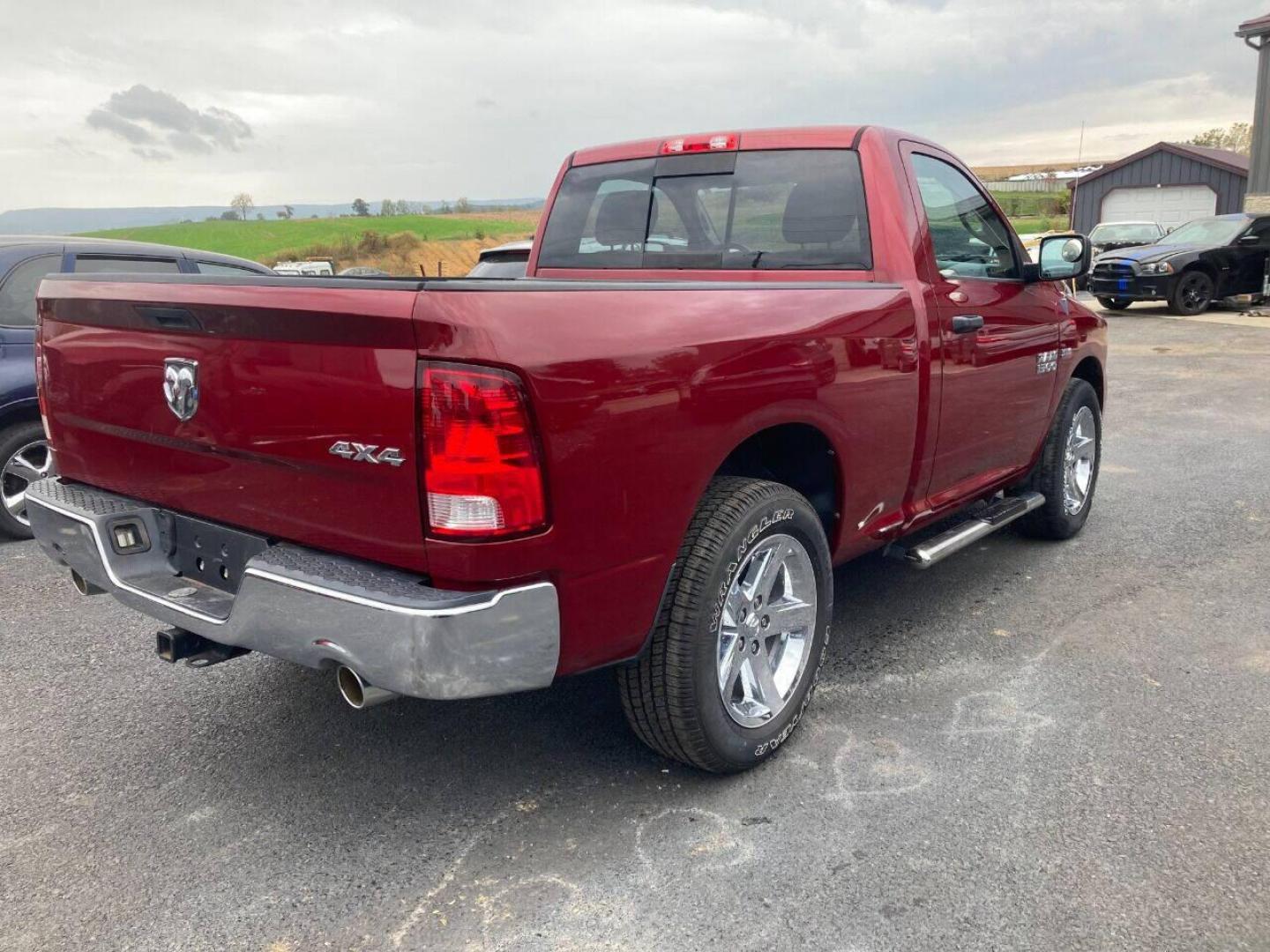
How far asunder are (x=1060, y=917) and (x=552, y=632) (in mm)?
1329

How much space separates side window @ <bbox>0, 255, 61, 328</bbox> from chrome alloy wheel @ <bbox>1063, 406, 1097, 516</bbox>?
5381mm

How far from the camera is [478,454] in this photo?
213 centimetres

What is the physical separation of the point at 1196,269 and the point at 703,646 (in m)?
17.2

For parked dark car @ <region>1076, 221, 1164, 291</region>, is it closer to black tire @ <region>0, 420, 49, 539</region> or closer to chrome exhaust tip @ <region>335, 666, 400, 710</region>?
black tire @ <region>0, 420, 49, 539</region>

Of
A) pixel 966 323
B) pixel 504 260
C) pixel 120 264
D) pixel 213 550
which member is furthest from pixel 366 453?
pixel 504 260

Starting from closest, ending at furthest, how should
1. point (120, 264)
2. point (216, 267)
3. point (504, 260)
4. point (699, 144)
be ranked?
point (699, 144) → point (120, 264) → point (216, 267) → point (504, 260)

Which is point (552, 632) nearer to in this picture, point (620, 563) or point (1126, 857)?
point (620, 563)

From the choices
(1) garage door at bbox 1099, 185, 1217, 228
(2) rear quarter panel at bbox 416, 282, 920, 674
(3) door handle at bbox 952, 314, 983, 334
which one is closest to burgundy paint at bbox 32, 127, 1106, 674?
(2) rear quarter panel at bbox 416, 282, 920, 674

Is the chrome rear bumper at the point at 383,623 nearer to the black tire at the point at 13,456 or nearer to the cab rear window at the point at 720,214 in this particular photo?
the cab rear window at the point at 720,214

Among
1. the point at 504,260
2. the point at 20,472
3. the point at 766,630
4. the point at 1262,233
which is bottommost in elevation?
the point at 766,630

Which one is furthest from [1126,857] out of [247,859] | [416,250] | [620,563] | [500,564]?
[416,250]

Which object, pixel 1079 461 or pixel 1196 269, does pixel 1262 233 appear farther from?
pixel 1079 461

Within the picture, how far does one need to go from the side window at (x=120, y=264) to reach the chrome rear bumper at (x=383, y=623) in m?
3.79

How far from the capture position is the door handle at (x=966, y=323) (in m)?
3.70
